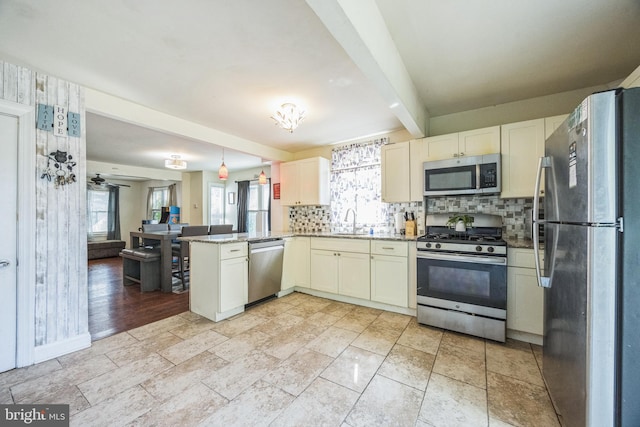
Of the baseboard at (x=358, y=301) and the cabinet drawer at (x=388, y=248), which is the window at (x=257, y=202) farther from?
the cabinet drawer at (x=388, y=248)

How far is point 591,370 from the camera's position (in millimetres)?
1079

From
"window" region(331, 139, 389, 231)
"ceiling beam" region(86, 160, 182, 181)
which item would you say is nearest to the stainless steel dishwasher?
"window" region(331, 139, 389, 231)

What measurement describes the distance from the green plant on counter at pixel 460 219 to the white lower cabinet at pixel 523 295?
1.99 ft

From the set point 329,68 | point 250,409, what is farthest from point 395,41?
point 250,409

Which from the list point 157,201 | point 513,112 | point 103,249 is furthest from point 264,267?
point 157,201

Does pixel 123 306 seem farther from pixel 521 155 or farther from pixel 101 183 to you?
pixel 101 183

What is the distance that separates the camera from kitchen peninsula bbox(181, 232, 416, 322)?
282cm

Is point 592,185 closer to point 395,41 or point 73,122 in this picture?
point 395,41

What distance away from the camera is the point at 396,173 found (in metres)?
3.32

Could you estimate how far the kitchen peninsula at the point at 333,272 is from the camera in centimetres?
282

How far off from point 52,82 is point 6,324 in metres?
1.97

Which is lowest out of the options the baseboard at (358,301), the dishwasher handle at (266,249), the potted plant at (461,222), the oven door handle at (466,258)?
the baseboard at (358,301)

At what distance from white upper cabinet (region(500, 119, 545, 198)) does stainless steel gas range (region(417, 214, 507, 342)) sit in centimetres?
52

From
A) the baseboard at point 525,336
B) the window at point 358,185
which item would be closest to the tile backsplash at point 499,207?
the window at point 358,185
